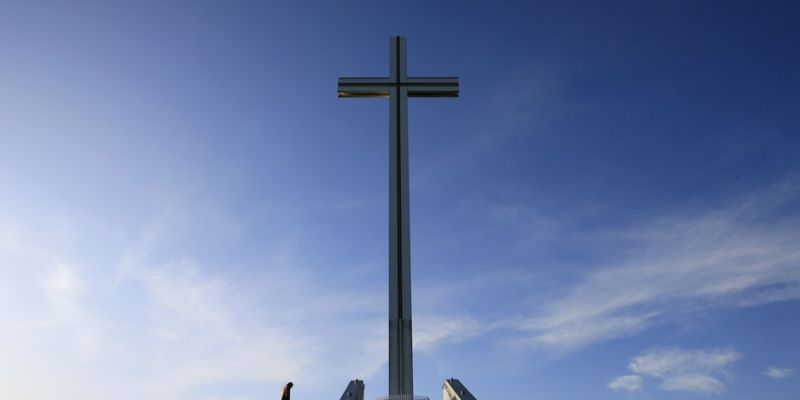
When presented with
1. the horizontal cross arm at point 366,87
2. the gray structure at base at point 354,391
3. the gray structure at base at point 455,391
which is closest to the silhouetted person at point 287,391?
the gray structure at base at point 354,391

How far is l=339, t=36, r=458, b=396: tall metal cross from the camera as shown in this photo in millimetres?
9625

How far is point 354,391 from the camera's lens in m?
7.97

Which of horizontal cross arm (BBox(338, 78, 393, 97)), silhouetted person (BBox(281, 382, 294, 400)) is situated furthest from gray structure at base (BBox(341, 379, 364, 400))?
horizontal cross arm (BBox(338, 78, 393, 97))

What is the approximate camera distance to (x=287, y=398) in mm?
6973

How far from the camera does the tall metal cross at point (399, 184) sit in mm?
9625

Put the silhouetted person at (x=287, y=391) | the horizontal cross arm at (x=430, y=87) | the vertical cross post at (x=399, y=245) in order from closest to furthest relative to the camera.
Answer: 1. the silhouetted person at (x=287, y=391)
2. the vertical cross post at (x=399, y=245)
3. the horizontal cross arm at (x=430, y=87)

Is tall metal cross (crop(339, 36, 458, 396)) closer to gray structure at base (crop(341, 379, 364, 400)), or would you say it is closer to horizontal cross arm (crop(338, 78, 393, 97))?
horizontal cross arm (crop(338, 78, 393, 97))

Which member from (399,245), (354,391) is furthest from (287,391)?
(399,245)

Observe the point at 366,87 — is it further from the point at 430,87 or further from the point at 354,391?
the point at 354,391

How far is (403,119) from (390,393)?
4.76 m

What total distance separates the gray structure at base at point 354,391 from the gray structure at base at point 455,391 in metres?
1.06

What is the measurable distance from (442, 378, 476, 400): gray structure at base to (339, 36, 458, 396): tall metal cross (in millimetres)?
990

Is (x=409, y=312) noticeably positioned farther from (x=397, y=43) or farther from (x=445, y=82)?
(x=397, y=43)

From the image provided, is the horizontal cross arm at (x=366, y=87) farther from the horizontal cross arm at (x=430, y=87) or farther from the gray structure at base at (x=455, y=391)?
the gray structure at base at (x=455, y=391)
